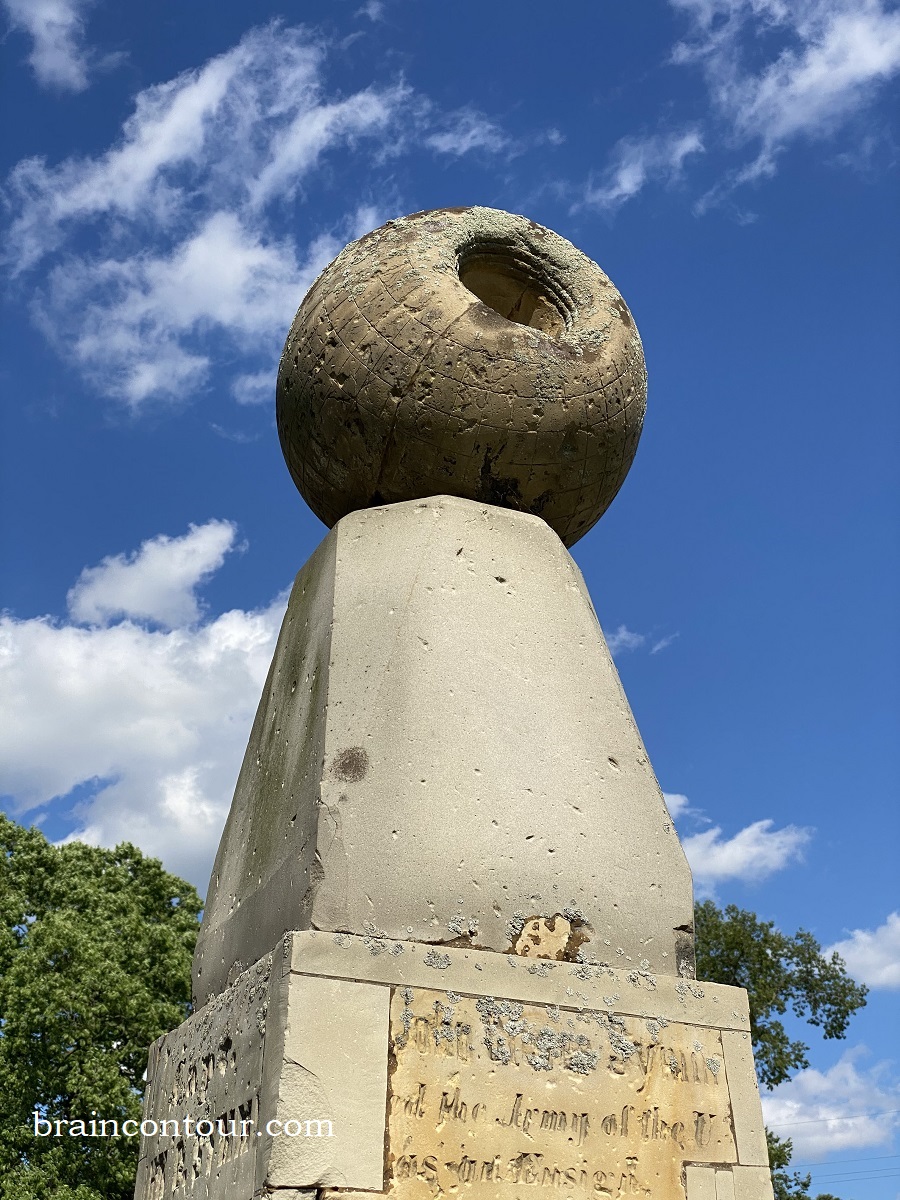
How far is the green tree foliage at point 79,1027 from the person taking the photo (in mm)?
12883

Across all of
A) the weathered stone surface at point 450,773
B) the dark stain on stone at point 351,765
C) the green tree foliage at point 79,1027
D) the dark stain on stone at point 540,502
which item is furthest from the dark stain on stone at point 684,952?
the green tree foliage at point 79,1027

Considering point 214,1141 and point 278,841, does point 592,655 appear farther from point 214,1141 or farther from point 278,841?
point 214,1141

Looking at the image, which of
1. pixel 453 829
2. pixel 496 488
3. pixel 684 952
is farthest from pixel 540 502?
pixel 684 952

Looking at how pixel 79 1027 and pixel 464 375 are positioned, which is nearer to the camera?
pixel 464 375

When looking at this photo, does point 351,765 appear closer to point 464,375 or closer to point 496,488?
point 496,488

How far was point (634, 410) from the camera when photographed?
4184 mm

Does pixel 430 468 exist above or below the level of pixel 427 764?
above

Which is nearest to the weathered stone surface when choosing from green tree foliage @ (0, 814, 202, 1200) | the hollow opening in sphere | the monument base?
the monument base

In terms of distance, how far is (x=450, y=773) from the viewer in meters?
3.27

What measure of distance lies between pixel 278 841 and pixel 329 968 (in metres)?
0.61

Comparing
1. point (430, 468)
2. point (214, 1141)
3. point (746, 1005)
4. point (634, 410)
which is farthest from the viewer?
point (634, 410)

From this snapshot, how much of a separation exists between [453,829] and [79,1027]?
1195cm

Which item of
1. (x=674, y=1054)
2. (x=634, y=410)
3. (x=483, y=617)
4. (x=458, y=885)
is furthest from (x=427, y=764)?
(x=634, y=410)

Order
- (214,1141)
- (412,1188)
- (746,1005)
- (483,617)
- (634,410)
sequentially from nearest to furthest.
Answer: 1. (412,1188)
2. (214,1141)
3. (746,1005)
4. (483,617)
5. (634,410)
